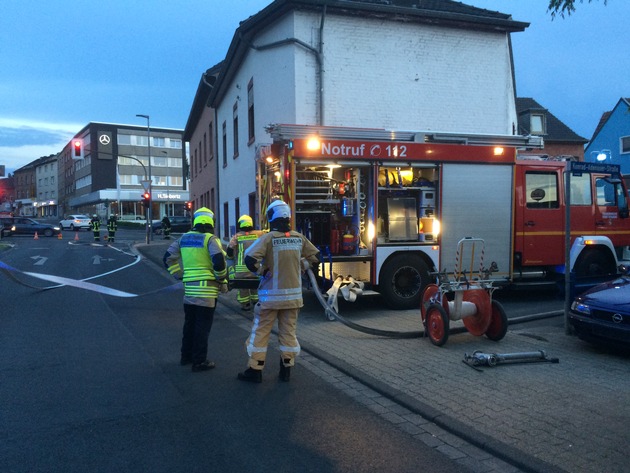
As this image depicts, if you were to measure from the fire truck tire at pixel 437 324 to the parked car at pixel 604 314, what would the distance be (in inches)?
58.9

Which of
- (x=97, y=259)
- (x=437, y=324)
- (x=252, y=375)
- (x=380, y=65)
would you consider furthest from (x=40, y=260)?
(x=437, y=324)

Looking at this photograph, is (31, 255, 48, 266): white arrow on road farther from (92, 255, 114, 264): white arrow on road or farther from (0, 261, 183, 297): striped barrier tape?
(0, 261, 183, 297): striped barrier tape

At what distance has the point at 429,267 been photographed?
9.61 metres

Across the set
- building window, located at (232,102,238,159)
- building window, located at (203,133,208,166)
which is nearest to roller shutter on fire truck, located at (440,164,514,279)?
building window, located at (232,102,238,159)

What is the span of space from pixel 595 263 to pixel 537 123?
27.8 metres

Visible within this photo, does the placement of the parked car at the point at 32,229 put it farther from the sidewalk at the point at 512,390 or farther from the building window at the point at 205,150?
the sidewalk at the point at 512,390

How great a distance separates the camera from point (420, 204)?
9.55 metres

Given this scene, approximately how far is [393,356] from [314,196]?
350cm

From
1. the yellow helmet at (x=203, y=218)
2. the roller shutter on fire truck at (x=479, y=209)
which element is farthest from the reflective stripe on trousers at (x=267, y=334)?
the roller shutter on fire truck at (x=479, y=209)

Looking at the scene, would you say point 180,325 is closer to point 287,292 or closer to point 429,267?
Result: point 287,292

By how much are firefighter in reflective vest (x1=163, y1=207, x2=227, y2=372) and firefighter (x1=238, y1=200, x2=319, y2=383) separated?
0.61 meters

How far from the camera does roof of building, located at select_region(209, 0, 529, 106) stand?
46.4ft

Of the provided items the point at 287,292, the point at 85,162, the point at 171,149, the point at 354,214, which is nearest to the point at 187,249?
the point at 287,292

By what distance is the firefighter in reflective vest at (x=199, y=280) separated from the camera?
5898 mm
